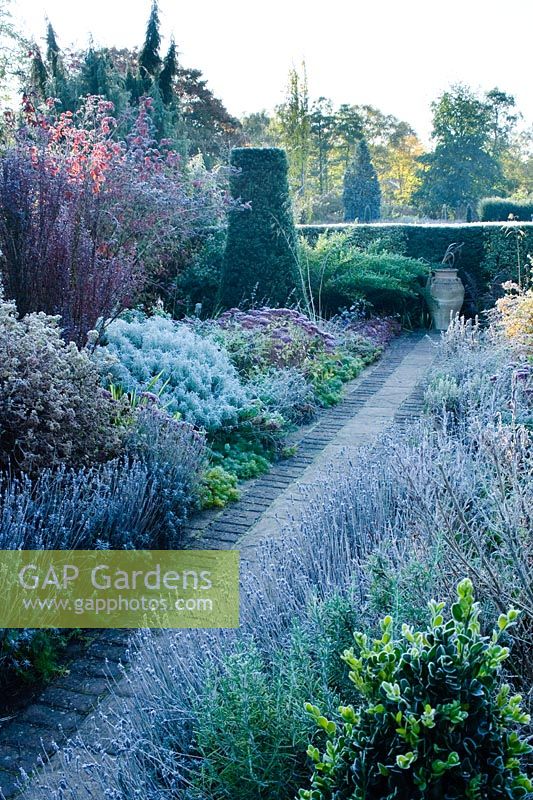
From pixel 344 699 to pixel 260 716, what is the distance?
244 mm

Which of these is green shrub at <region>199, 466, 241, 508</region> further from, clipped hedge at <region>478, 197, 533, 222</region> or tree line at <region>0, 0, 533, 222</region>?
clipped hedge at <region>478, 197, 533, 222</region>

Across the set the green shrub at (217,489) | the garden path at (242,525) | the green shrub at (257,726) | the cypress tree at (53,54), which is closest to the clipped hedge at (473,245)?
the garden path at (242,525)

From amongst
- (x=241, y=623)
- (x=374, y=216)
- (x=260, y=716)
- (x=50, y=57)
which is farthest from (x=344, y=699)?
(x=374, y=216)

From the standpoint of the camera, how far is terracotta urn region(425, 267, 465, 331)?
11125mm

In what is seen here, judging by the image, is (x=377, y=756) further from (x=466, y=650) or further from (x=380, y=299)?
(x=380, y=299)

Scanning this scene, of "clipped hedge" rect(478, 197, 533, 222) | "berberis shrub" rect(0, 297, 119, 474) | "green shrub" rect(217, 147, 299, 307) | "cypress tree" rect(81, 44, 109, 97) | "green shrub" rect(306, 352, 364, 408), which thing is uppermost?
"cypress tree" rect(81, 44, 109, 97)

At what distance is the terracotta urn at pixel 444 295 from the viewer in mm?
11125

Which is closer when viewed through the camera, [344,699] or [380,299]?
[344,699]

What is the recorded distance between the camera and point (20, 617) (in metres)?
2.54

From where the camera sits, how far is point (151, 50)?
19219mm

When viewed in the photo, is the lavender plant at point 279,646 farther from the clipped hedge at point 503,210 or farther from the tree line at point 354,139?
the clipped hedge at point 503,210

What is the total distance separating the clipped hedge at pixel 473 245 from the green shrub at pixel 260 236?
2.43 metres

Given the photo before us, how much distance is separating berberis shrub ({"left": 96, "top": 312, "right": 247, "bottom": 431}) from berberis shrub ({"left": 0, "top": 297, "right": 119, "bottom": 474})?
914 millimetres

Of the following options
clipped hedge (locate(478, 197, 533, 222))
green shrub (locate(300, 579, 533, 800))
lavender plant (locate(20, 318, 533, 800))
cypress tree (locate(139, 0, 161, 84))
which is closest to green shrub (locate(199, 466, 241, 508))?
lavender plant (locate(20, 318, 533, 800))
